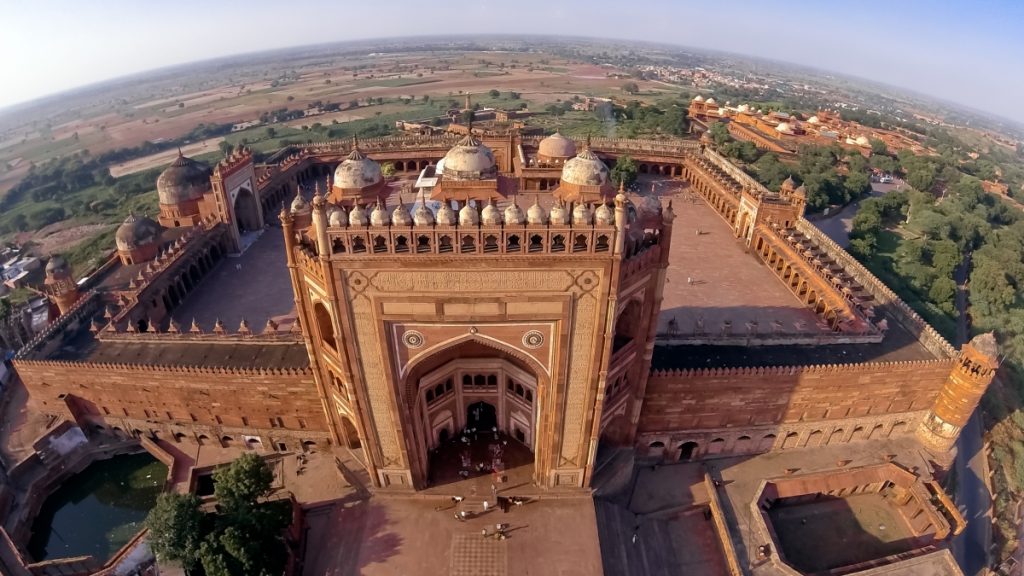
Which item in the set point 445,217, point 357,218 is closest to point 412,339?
point 357,218

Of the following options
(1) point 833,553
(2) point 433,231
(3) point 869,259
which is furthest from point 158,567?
(3) point 869,259

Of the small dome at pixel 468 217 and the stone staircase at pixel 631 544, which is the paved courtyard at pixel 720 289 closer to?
the stone staircase at pixel 631 544

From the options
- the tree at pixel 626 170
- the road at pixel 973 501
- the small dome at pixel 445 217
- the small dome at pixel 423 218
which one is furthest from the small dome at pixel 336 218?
the tree at pixel 626 170

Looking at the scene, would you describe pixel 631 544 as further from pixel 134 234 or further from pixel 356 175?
pixel 134 234

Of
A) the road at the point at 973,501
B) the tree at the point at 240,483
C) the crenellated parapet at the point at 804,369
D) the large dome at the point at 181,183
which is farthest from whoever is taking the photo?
the large dome at the point at 181,183

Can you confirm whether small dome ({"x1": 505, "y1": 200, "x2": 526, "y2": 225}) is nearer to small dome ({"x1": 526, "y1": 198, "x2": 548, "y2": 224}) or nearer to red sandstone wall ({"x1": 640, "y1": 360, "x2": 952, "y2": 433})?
small dome ({"x1": 526, "y1": 198, "x2": 548, "y2": 224})

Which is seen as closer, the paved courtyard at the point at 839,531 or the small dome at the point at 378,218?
the small dome at the point at 378,218

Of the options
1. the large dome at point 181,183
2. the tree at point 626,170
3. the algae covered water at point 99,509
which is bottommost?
the algae covered water at point 99,509
